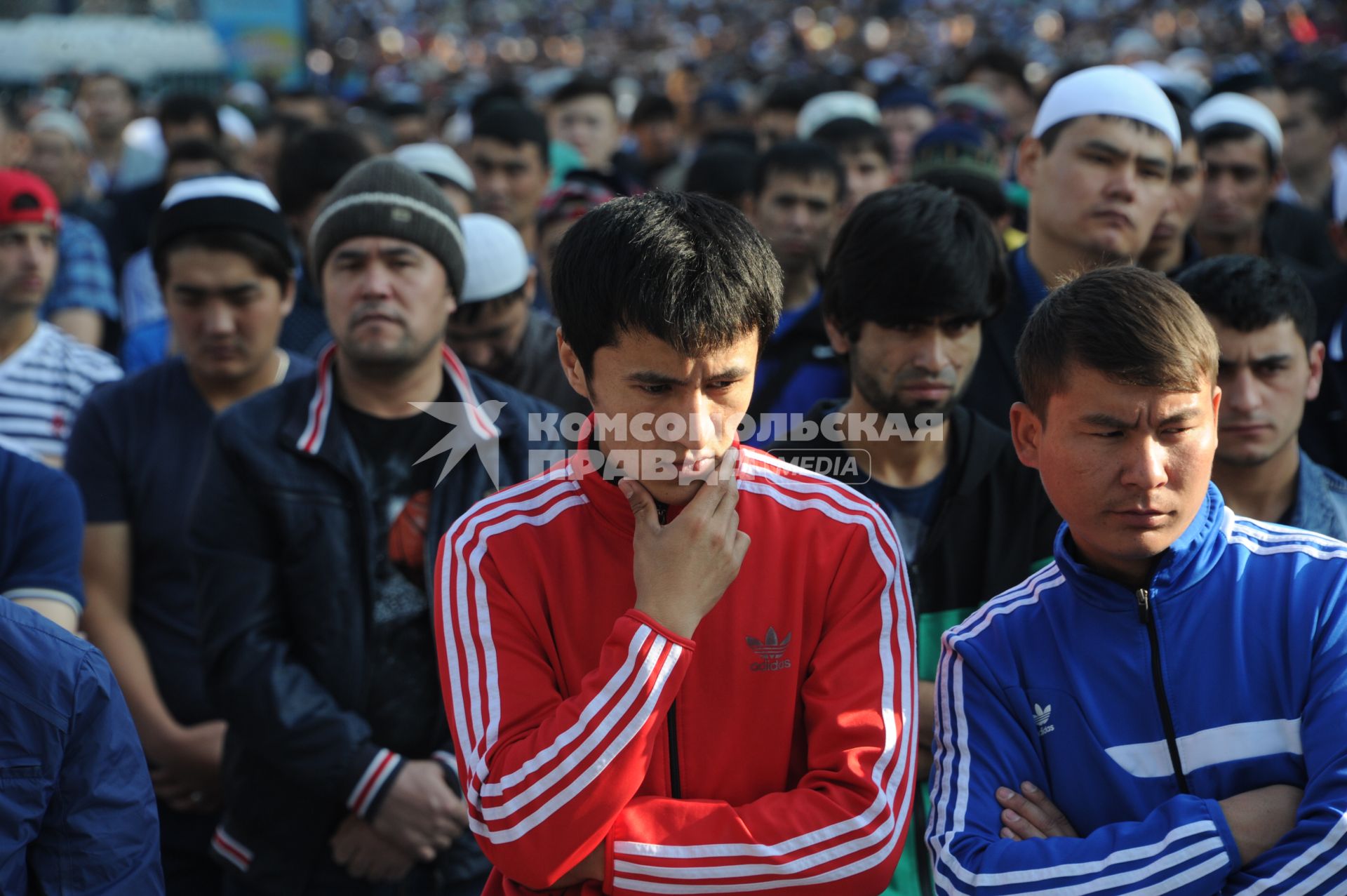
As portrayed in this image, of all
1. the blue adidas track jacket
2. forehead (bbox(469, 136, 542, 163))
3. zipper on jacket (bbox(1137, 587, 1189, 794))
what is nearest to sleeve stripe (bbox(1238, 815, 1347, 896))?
the blue adidas track jacket

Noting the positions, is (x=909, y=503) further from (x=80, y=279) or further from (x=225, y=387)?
(x=80, y=279)

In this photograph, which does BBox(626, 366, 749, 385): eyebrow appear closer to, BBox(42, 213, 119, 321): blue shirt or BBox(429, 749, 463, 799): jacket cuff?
BBox(429, 749, 463, 799): jacket cuff

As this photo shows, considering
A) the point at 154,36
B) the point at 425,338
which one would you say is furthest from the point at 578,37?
the point at 425,338

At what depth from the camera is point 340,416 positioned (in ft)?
11.6

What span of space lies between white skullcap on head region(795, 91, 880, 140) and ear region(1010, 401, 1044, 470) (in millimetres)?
5632

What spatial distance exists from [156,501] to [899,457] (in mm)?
2178

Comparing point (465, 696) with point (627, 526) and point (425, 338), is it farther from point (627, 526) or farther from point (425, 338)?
point (425, 338)

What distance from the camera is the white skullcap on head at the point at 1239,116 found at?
641 centimetres

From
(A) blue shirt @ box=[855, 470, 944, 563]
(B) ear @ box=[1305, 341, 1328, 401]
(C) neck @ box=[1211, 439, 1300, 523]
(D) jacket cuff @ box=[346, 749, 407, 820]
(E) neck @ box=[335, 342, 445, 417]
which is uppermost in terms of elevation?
(B) ear @ box=[1305, 341, 1328, 401]

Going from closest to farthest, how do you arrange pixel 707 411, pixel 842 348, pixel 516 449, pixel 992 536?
1. pixel 707 411
2. pixel 992 536
3. pixel 842 348
4. pixel 516 449

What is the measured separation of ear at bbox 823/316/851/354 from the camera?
3.31 metres

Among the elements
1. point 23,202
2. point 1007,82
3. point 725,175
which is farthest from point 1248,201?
point 1007,82

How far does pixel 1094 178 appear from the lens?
4328mm

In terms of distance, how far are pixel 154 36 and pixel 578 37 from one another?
26164 mm
